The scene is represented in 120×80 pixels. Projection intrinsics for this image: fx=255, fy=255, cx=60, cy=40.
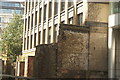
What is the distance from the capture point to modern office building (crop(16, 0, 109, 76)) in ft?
68.0

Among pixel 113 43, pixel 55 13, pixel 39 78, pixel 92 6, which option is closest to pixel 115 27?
pixel 113 43

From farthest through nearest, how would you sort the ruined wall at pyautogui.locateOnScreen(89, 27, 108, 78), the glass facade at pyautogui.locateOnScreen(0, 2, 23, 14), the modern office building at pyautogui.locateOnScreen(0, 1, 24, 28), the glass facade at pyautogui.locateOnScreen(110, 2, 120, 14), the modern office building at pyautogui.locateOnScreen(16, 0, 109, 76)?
the glass facade at pyautogui.locateOnScreen(0, 2, 23, 14) → the modern office building at pyautogui.locateOnScreen(0, 1, 24, 28) → the modern office building at pyautogui.locateOnScreen(16, 0, 109, 76) → the ruined wall at pyautogui.locateOnScreen(89, 27, 108, 78) → the glass facade at pyautogui.locateOnScreen(110, 2, 120, 14)

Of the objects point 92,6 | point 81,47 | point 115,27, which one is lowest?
point 81,47

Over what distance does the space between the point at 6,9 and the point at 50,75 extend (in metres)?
64.4

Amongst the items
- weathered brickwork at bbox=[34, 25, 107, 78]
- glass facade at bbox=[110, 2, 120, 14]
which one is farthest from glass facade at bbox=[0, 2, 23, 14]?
glass facade at bbox=[110, 2, 120, 14]

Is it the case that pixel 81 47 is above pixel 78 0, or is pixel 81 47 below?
below

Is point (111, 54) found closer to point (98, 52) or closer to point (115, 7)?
point (98, 52)

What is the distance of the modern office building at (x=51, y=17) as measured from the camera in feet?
68.0

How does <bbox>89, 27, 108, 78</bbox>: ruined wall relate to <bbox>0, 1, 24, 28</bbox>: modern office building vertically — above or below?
below

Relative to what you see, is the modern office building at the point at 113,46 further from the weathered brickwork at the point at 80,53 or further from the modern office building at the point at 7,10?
the modern office building at the point at 7,10

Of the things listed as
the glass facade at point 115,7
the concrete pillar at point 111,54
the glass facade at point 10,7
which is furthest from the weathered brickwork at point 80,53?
the glass facade at point 10,7

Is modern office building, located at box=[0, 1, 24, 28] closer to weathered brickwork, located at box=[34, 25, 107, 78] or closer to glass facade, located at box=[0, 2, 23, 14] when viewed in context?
glass facade, located at box=[0, 2, 23, 14]

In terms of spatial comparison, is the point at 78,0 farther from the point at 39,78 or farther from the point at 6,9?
the point at 6,9

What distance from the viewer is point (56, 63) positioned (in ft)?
65.3
